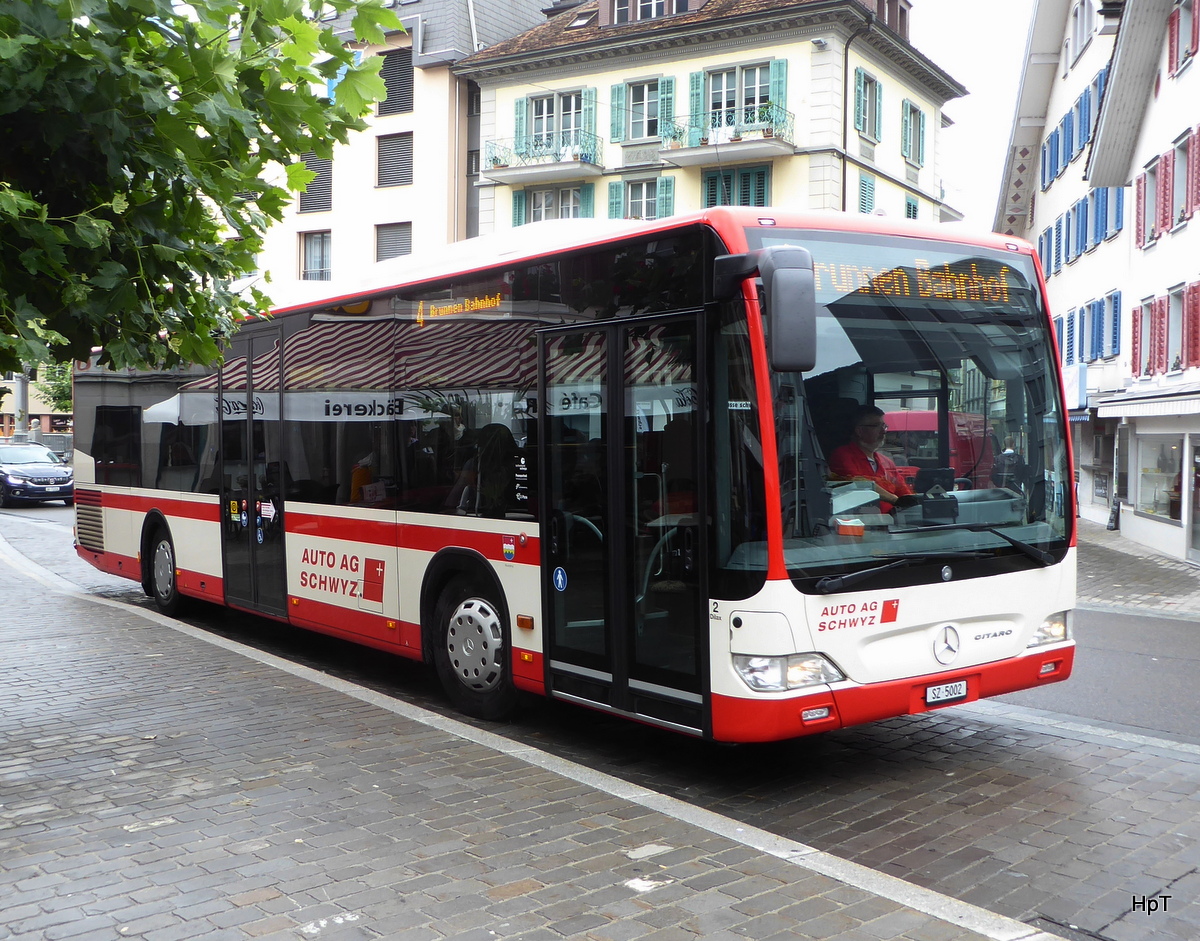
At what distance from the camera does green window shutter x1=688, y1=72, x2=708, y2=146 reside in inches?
1431

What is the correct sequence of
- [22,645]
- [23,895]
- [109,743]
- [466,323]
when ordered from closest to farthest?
Result: [23,895], [109,743], [466,323], [22,645]

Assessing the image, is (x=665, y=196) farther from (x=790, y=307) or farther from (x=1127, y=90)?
(x=790, y=307)

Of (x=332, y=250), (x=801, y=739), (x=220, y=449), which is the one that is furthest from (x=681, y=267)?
→ (x=332, y=250)

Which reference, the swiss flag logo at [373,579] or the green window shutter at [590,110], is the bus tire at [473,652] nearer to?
the swiss flag logo at [373,579]

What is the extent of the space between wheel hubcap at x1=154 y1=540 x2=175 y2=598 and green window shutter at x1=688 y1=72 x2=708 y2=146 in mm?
27168

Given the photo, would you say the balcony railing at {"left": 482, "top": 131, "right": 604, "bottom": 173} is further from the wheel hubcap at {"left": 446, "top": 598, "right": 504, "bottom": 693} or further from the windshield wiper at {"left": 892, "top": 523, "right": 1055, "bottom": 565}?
the windshield wiper at {"left": 892, "top": 523, "right": 1055, "bottom": 565}

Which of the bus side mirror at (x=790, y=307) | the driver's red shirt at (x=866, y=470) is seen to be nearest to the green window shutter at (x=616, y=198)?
the driver's red shirt at (x=866, y=470)

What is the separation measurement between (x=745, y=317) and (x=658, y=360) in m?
0.67

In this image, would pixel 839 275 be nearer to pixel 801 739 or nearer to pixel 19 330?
pixel 801 739

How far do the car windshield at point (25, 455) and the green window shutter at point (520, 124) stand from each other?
1753 centimetres

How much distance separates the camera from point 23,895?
462cm

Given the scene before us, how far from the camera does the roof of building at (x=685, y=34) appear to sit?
3472 cm

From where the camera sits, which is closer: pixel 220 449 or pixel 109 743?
pixel 109 743

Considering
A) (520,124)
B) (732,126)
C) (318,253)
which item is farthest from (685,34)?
(318,253)
